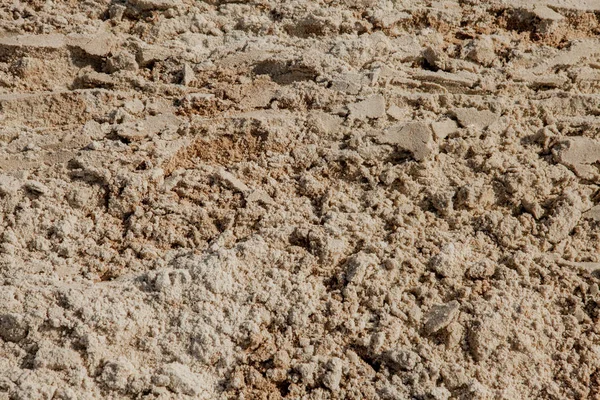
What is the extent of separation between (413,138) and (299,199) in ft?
1.48

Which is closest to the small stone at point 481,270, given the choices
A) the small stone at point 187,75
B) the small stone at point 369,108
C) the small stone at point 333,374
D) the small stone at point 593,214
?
the small stone at point 593,214

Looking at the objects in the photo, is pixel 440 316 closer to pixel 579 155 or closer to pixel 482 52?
pixel 579 155

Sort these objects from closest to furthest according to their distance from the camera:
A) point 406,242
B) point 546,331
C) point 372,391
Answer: point 372,391 < point 546,331 < point 406,242

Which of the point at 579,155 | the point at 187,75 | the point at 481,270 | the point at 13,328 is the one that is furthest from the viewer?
the point at 187,75

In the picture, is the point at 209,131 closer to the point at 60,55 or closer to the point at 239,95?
the point at 239,95

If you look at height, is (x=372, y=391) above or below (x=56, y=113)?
below

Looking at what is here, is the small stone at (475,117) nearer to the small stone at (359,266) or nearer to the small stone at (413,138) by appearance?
the small stone at (413,138)

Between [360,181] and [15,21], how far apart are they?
147cm

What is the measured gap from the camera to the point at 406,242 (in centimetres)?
200

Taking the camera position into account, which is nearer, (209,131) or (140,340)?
(140,340)

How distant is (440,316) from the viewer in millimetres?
1840

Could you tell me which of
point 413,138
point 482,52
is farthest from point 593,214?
point 482,52

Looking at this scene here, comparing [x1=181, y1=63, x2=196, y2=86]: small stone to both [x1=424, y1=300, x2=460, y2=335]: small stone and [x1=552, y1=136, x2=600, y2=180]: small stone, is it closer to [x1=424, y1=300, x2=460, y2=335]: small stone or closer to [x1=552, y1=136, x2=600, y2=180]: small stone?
[x1=424, y1=300, x2=460, y2=335]: small stone

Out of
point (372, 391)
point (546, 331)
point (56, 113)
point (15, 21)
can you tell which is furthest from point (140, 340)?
point (15, 21)
